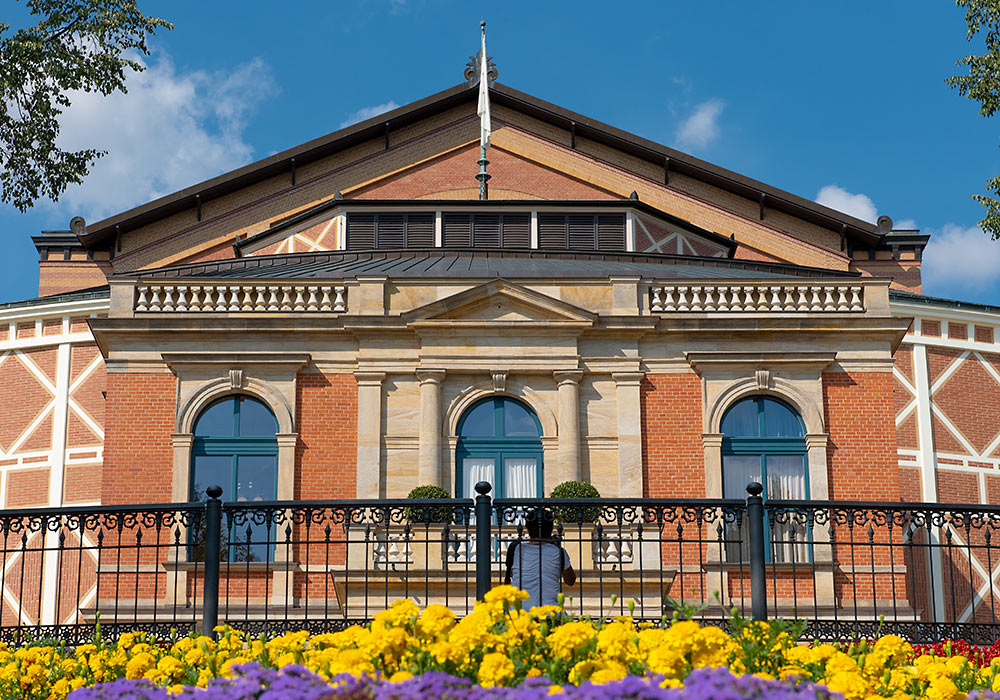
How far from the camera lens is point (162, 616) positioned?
18.0 meters

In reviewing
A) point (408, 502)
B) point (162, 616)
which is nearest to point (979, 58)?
point (408, 502)

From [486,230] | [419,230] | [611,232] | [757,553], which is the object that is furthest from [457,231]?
[757,553]

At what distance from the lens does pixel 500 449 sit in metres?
20.0

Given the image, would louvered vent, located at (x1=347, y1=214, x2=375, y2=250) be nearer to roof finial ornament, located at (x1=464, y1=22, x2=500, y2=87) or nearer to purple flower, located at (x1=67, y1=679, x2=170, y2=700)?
roof finial ornament, located at (x1=464, y1=22, x2=500, y2=87)

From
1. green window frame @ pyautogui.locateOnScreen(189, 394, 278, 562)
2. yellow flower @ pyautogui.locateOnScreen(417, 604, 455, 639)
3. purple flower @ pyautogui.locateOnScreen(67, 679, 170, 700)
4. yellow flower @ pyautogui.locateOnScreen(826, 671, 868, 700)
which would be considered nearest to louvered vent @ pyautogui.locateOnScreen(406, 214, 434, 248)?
green window frame @ pyautogui.locateOnScreen(189, 394, 278, 562)

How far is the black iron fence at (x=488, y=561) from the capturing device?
1109 centimetres

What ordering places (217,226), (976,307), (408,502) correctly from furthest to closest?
(217,226), (976,307), (408,502)

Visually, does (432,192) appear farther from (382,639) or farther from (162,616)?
(382,639)

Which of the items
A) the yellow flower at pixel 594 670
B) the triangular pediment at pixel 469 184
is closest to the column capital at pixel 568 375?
the triangular pediment at pixel 469 184

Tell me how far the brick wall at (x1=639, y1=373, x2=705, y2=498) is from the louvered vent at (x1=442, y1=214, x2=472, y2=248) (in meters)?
8.20

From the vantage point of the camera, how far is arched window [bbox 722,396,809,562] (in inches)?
785

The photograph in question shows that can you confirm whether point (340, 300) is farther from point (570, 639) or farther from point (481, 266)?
point (570, 639)

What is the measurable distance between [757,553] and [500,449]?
969 cm

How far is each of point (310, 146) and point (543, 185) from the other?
599cm
